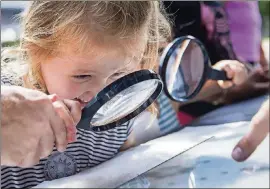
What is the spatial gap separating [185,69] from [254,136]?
0.18 meters

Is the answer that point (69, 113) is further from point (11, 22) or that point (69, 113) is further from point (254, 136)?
point (254, 136)

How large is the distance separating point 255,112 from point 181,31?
0.72ft

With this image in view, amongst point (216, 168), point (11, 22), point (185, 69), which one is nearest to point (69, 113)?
point (11, 22)

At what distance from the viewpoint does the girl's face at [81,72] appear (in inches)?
21.2

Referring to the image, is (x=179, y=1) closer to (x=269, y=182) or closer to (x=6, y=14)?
(x=6, y=14)

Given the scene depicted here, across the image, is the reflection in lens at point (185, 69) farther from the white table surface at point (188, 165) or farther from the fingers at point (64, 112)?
the fingers at point (64, 112)

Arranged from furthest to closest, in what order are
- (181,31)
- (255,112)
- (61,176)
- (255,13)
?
(255,13), (255,112), (181,31), (61,176)

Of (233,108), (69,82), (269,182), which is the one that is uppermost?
(69,82)

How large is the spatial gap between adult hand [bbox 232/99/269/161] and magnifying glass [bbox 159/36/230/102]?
96 mm

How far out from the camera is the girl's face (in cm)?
54

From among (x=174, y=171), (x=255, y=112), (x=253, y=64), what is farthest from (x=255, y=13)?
(x=174, y=171)

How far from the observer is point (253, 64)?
1061 mm

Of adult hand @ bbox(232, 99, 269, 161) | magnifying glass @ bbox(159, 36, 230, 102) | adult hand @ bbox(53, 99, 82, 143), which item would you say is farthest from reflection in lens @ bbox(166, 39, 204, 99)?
adult hand @ bbox(53, 99, 82, 143)

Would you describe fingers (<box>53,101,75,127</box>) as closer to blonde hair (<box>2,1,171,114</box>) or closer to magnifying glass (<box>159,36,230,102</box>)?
blonde hair (<box>2,1,171,114</box>)
